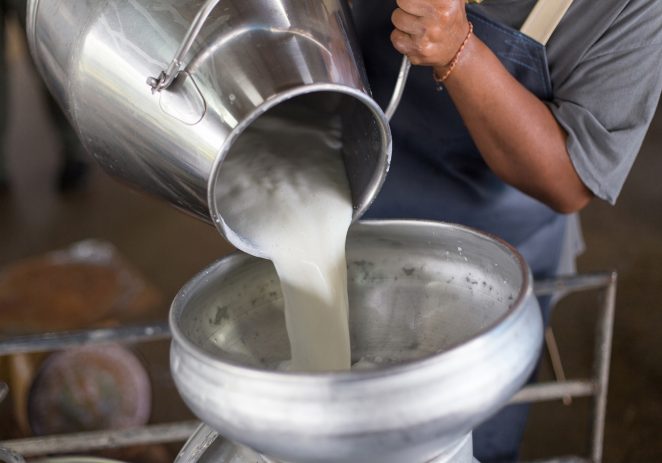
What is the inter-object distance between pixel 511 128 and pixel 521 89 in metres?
0.04

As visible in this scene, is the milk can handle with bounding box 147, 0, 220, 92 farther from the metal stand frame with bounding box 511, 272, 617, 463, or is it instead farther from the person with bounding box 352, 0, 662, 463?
the metal stand frame with bounding box 511, 272, 617, 463

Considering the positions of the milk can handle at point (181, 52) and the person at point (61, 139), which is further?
the person at point (61, 139)

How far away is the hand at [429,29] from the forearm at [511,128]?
0.10 ft

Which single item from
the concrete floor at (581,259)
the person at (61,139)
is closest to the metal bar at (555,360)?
the concrete floor at (581,259)

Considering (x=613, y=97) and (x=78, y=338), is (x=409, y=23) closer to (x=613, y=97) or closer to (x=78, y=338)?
(x=613, y=97)

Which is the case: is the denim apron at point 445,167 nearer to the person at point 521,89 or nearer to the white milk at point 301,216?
the person at point 521,89

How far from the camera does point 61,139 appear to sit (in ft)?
10.1

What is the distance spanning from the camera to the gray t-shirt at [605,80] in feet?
2.80

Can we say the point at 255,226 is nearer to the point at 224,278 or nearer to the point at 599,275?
the point at 224,278

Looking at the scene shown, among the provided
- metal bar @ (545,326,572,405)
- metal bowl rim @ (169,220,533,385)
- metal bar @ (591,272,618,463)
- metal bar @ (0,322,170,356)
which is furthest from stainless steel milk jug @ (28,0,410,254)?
metal bar @ (545,326,572,405)

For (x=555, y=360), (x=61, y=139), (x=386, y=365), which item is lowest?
(x=555, y=360)

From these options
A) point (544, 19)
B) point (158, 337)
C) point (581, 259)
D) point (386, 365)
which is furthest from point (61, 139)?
point (386, 365)

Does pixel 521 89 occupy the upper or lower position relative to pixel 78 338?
upper

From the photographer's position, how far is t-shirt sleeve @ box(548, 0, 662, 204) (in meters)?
0.85
